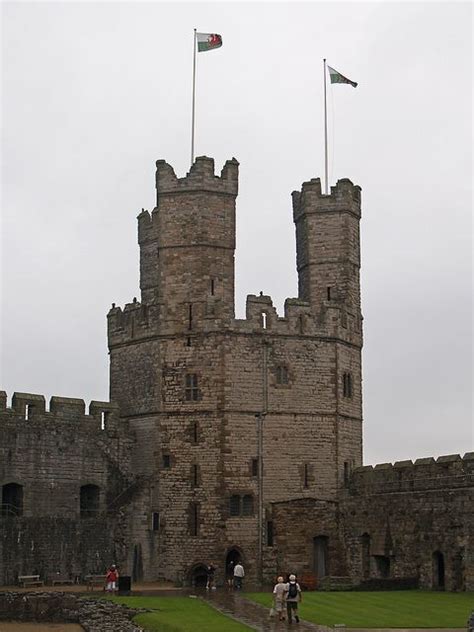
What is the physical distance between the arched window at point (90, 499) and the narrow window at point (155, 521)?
2.11 m

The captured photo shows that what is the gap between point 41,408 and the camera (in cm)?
3881

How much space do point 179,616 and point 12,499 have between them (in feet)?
42.6

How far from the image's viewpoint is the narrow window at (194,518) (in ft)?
129

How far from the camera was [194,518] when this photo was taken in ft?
129

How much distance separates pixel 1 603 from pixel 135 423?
35.2ft

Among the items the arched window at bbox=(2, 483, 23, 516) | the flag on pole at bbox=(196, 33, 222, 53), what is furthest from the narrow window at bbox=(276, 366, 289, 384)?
the flag on pole at bbox=(196, 33, 222, 53)

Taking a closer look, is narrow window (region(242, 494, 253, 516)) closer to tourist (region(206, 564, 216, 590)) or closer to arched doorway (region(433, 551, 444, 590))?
tourist (region(206, 564, 216, 590))

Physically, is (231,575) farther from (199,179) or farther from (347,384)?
(199,179)

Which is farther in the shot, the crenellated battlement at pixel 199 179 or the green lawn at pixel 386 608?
the crenellated battlement at pixel 199 179

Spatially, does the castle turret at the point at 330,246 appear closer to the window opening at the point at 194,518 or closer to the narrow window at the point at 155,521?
the window opening at the point at 194,518

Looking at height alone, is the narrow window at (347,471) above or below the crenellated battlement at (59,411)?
below

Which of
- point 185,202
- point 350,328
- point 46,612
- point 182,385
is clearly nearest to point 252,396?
point 182,385

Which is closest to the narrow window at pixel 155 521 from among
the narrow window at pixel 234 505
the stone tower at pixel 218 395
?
the stone tower at pixel 218 395

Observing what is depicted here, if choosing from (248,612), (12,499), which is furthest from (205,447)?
(248,612)
